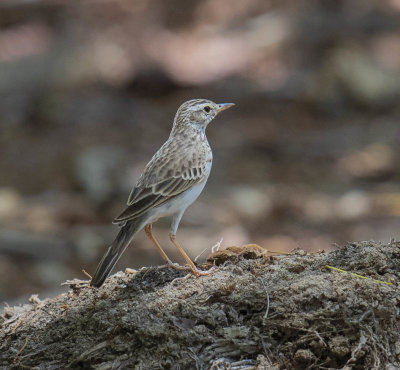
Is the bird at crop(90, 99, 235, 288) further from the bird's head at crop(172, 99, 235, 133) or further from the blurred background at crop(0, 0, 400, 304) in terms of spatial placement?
the blurred background at crop(0, 0, 400, 304)

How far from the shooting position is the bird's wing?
643 cm

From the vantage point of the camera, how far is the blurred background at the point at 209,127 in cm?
1272

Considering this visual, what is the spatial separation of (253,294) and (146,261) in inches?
247

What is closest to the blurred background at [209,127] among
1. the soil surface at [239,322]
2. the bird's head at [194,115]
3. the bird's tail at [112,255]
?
the bird's head at [194,115]

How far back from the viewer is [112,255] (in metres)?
6.12

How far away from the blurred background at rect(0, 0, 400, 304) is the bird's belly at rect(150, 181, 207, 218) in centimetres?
489

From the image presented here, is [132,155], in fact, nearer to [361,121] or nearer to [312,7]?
[361,121]

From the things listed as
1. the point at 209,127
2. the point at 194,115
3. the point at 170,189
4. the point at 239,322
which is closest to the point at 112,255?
the point at 170,189

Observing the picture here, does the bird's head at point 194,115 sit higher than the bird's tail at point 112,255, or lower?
higher

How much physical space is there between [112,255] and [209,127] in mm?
10764

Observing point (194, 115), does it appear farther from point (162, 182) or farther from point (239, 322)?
point (239, 322)

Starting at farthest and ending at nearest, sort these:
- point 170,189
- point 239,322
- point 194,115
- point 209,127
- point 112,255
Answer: point 209,127 < point 194,115 < point 170,189 < point 112,255 < point 239,322

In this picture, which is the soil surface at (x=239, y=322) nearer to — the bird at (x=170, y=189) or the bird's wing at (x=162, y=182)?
the bird at (x=170, y=189)

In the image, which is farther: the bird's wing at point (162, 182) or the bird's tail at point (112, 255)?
the bird's wing at point (162, 182)
